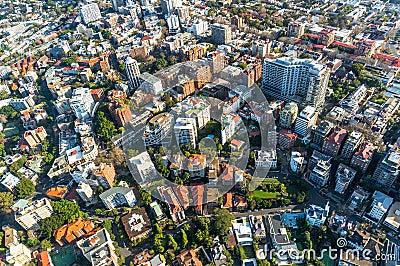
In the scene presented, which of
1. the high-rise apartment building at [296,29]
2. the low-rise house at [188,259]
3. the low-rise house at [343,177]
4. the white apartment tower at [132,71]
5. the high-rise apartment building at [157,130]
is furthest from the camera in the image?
the high-rise apartment building at [296,29]

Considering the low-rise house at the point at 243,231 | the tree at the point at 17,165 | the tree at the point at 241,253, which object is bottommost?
the tree at the point at 241,253

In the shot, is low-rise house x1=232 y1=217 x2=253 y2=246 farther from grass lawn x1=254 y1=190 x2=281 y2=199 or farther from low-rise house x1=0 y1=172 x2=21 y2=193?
low-rise house x1=0 y1=172 x2=21 y2=193

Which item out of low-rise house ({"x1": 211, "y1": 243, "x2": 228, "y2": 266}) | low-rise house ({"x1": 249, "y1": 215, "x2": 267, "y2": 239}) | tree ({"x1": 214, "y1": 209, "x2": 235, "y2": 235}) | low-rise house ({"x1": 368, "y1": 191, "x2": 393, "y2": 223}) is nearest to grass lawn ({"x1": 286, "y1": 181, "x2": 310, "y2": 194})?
low-rise house ({"x1": 249, "y1": 215, "x2": 267, "y2": 239})

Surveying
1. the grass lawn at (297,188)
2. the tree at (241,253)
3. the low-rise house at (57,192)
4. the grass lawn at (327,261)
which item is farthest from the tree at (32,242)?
the grass lawn at (327,261)

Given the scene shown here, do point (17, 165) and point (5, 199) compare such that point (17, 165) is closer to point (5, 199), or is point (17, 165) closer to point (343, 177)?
point (5, 199)

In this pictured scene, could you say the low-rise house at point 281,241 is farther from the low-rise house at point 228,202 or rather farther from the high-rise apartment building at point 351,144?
the high-rise apartment building at point 351,144

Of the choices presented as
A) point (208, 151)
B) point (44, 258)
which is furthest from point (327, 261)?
point (44, 258)

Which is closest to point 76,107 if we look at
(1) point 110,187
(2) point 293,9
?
(1) point 110,187
